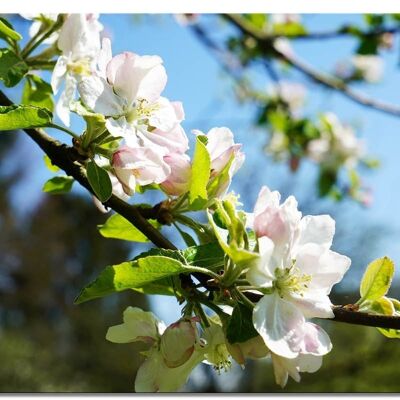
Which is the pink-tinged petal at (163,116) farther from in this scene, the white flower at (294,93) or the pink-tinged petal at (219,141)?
the white flower at (294,93)

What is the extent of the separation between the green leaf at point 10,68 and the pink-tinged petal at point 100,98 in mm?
114

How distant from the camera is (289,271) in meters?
0.47

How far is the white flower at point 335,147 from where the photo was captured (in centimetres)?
199

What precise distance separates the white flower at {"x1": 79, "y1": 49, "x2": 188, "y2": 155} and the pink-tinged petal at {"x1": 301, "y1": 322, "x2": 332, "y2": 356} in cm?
17

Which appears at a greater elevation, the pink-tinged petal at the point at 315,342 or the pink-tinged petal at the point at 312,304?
the pink-tinged petal at the point at 312,304

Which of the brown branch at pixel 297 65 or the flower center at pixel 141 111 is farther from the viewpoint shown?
the brown branch at pixel 297 65

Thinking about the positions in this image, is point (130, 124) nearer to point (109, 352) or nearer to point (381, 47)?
point (381, 47)

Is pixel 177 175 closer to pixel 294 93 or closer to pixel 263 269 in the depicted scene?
pixel 263 269

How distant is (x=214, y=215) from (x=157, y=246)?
0.05 metres

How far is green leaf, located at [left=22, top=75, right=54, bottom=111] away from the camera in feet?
2.35

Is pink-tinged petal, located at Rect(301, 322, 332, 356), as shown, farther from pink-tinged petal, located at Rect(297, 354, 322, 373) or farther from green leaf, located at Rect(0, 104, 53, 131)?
green leaf, located at Rect(0, 104, 53, 131)
